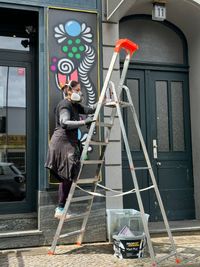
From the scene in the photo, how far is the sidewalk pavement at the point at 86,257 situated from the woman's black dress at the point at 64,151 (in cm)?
97

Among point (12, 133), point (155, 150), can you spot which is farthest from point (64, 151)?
point (155, 150)

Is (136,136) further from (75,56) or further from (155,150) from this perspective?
(75,56)

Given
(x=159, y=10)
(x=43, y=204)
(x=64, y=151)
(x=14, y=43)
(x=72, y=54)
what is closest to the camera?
(x=64, y=151)

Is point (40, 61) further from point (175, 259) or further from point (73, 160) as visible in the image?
point (175, 259)

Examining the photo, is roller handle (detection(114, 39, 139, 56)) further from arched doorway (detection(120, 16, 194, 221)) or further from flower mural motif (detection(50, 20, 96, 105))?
arched doorway (detection(120, 16, 194, 221))

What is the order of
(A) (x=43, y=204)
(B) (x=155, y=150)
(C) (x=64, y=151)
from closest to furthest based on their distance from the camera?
(C) (x=64, y=151) → (A) (x=43, y=204) → (B) (x=155, y=150)

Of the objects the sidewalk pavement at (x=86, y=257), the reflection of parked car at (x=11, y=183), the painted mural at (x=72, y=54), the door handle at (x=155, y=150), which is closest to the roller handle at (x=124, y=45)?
the painted mural at (x=72, y=54)

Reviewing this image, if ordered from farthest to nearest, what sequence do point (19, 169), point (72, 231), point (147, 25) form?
point (147, 25) < point (19, 169) < point (72, 231)

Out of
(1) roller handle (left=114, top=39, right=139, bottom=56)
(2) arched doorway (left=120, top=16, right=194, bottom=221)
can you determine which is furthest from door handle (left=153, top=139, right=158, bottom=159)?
(1) roller handle (left=114, top=39, right=139, bottom=56)

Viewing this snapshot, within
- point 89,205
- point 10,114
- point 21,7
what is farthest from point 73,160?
point 21,7

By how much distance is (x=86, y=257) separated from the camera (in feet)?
15.1

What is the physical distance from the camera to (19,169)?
5.64 m

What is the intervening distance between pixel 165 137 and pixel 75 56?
7.47ft

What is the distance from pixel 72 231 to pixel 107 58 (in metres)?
2.63
